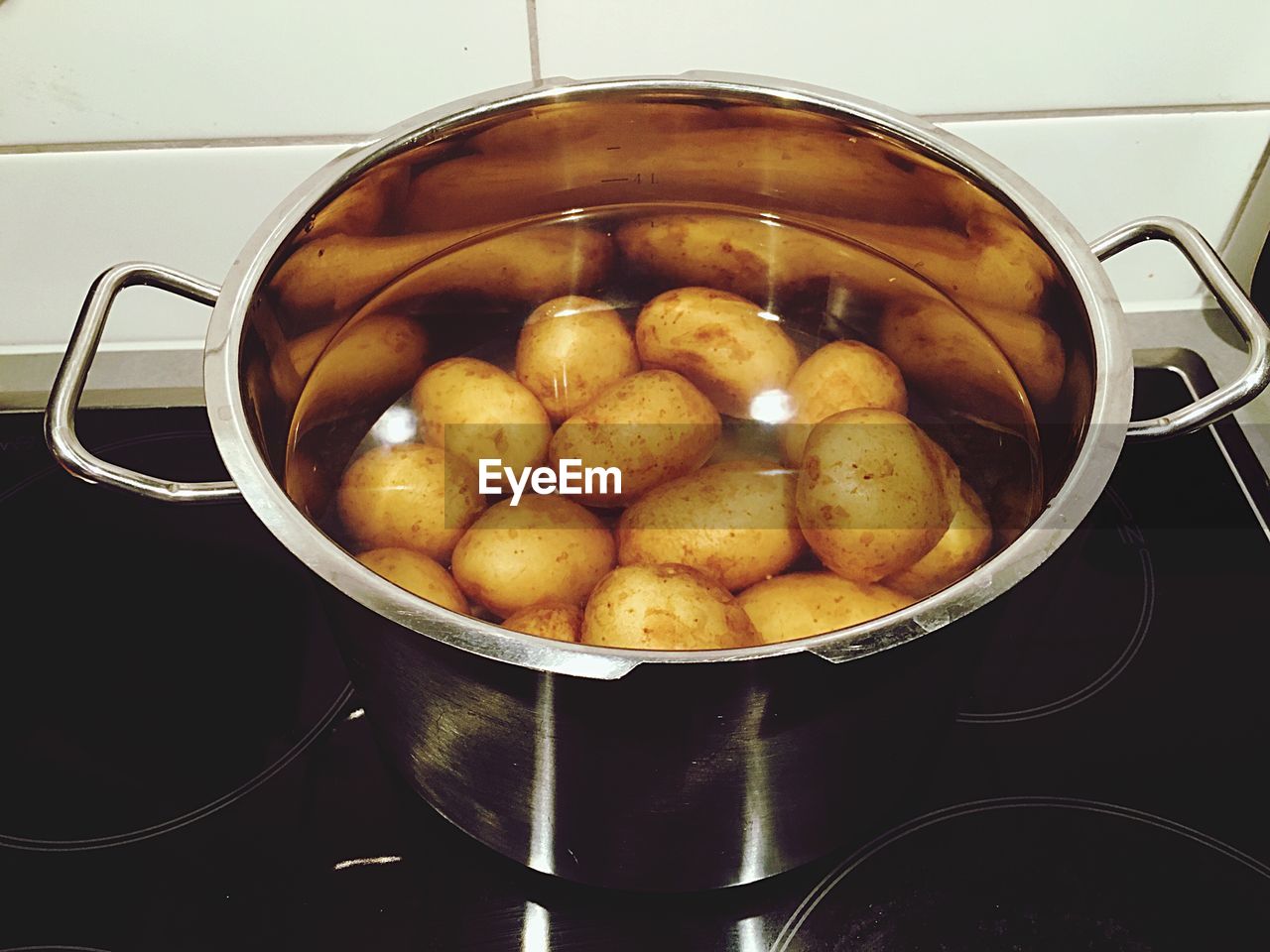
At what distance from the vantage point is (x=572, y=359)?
0.70 meters

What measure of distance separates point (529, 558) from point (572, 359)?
18 cm

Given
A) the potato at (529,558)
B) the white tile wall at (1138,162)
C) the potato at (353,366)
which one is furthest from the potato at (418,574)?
the white tile wall at (1138,162)

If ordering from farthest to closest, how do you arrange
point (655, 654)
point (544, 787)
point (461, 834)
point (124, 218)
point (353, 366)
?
point (124, 218) < point (353, 366) < point (461, 834) < point (544, 787) < point (655, 654)

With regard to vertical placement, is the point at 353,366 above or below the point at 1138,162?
below

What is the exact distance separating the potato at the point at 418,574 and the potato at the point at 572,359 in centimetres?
15

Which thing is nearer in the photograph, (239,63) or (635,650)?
(635,650)

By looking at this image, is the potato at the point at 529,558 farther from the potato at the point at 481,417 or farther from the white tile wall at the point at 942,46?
the white tile wall at the point at 942,46

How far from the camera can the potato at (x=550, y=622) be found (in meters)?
0.54

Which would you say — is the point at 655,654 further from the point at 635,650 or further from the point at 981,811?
the point at 981,811

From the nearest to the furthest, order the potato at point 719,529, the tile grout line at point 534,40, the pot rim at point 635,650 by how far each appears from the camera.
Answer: the pot rim at point 635,650
the potato at point 719,529
the tile grout line at point 534,40

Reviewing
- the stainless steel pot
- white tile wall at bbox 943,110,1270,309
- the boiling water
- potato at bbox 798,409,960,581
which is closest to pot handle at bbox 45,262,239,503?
the stainless steel pot

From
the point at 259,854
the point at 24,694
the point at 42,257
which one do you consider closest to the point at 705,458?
the point at 259,854

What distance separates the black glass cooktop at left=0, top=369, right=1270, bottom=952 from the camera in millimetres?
545

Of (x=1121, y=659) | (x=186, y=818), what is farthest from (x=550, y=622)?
(x=1121, y=659)
